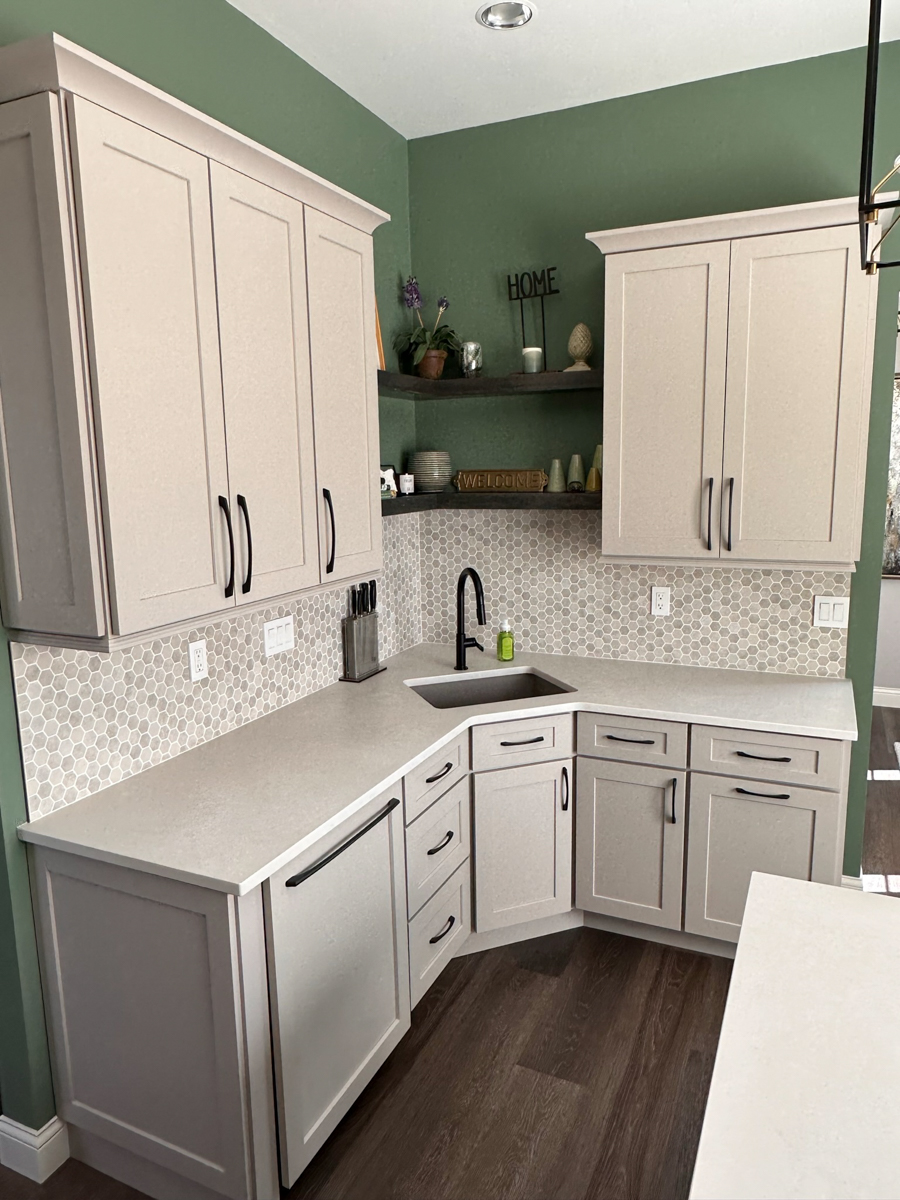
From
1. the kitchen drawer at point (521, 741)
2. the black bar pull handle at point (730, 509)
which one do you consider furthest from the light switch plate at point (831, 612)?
the kitchen drawer at point (521, 741)

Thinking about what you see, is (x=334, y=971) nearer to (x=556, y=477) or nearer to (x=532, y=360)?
(x=556, y=477)

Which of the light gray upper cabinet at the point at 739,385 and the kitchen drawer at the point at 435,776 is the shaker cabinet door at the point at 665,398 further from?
the kitchen drawer at the point at 435,776

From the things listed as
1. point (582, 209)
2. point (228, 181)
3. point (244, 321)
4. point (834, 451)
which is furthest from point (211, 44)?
point (834, 451)

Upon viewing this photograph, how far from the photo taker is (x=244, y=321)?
197 centimetres

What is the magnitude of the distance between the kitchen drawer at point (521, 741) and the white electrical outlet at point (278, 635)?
673 millimetres

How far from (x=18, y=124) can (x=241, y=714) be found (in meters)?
1.58

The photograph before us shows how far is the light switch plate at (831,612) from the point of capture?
9.36 feet

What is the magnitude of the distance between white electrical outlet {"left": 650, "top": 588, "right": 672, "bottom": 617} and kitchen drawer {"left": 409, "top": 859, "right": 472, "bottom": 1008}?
119 centimetres

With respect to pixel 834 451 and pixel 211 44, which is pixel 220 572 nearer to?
pixel 211 44

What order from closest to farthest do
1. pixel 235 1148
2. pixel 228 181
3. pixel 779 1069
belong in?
pixel 779 1069, pixel 235 1148, pixel 228 181

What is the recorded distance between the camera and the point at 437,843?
248cm

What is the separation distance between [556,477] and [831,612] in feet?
3.56

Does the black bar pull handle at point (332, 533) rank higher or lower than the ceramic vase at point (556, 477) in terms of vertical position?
lower

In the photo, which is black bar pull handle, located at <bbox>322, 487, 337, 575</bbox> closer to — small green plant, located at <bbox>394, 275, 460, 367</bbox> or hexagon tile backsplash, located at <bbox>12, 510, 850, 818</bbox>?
hexagon tile backsplash, located at <bbox>12, 510, 850, 818</bbox>
